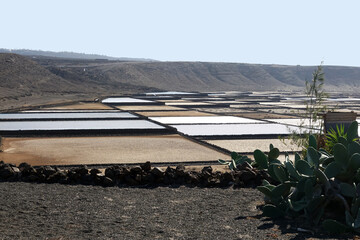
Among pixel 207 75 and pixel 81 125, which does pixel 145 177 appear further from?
pixel 207 75

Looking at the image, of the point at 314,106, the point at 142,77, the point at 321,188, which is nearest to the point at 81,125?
the point at 314,106

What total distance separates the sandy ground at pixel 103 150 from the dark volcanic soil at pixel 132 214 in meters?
7.48

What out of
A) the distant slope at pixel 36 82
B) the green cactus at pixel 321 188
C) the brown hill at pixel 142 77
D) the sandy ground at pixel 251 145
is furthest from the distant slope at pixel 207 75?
the green cactus at pixel 321 188

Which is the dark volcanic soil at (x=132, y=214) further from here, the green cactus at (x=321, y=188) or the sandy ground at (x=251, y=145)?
the sandy ground at (x=251, y=145)

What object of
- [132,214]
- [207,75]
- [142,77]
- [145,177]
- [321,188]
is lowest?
[132,214]

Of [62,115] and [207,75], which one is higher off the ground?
[207,75]

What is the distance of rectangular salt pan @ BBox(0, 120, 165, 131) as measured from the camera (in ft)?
101

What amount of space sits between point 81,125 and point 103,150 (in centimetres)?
Answer: 1085

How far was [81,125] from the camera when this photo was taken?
107 ft

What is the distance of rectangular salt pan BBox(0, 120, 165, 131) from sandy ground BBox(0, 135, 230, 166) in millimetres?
4076

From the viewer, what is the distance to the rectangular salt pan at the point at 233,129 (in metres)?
30.0

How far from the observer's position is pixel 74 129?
29.1m

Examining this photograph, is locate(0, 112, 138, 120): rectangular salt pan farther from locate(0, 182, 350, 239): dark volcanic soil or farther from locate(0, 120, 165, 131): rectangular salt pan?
locate(0, 182, 350, 239): dark volcanic soil

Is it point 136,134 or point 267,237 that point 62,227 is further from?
point 136,134
